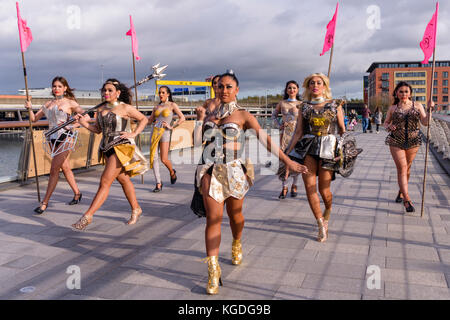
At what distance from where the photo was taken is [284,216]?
18.9 ft

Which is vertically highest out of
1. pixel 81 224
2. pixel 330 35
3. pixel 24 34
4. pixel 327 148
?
pixel 24 34

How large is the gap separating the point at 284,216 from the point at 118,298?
118 inches

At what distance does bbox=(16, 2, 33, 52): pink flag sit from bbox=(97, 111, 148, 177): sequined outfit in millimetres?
2548

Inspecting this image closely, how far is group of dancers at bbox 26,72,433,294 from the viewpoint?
11.3 feet

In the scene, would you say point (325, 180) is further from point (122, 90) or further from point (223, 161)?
point (122, 90)

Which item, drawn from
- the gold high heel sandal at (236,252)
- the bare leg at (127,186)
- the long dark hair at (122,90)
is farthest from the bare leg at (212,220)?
the long dark hair at (122,90)

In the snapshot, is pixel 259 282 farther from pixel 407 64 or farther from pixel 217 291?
pixel 407 64

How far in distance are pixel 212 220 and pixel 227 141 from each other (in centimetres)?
65

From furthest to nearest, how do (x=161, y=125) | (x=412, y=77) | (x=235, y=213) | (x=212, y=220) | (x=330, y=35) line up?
(x=412, y=77) → (x=161, y=125) → (x=330, y=35) → (x=235, y=213) → (x=212, y=220)

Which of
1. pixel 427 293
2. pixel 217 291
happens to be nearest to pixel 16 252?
pixel 217 291

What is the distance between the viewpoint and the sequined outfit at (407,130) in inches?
236

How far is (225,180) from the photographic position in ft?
11.2

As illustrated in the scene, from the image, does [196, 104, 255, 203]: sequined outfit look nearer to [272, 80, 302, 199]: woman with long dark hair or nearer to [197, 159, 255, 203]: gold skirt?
[197, 159, 255, 203]: gold skirt

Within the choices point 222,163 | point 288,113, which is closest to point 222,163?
point 222,163
